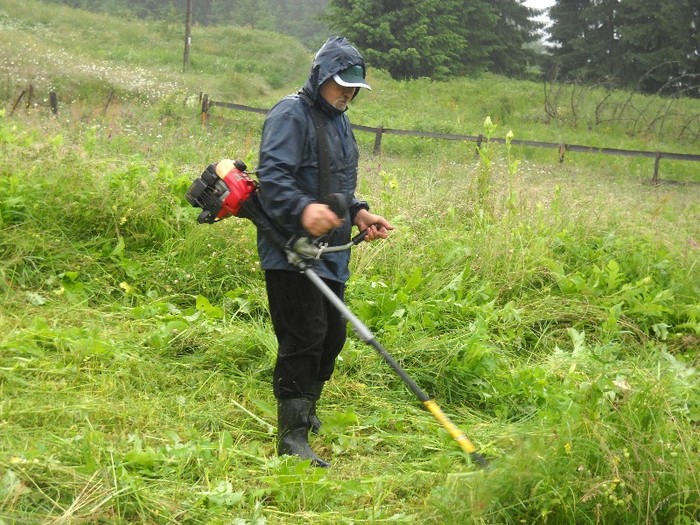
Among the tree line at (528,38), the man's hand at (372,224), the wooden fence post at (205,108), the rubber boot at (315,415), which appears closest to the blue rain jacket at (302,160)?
the man's hand at (372,224)

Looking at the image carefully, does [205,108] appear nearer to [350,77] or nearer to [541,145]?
[541,145]

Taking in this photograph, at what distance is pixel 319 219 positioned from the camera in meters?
3.40

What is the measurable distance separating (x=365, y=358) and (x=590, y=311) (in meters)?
1.78

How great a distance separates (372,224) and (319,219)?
27.9 inches

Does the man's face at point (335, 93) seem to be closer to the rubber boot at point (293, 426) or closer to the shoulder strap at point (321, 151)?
the shoulder strap at point (321, 151)

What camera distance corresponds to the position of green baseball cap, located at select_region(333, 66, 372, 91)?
363 centimetres

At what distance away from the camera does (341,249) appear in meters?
3.62

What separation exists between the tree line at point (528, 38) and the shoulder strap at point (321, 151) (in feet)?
82.7

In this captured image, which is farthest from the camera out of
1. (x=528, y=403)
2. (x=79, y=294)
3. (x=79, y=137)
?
(x=79, y=137)

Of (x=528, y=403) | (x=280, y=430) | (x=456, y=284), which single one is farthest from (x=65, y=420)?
(x=456, y=284)

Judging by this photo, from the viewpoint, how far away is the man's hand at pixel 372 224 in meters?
4.03

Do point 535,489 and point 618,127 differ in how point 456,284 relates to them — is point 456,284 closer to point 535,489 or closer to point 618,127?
point 535,489

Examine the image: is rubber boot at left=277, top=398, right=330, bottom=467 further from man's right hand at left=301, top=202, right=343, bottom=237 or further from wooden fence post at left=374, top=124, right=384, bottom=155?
wooden fence post at left=374, top=124, right=384, bottom=155

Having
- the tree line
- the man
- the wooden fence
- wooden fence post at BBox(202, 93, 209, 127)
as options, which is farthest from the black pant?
the tree line
